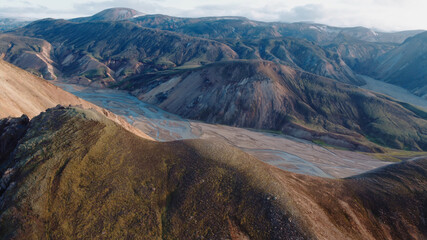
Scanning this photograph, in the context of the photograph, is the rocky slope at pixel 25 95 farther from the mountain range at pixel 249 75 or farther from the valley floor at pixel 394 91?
the valley floor at pixel 394 91

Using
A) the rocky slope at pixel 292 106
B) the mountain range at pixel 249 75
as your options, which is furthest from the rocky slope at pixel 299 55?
the rocky slope at pixel 292 106

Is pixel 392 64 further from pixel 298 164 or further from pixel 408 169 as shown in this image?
pixel 408 169

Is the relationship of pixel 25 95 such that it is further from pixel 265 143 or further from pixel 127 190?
pixel 265 143

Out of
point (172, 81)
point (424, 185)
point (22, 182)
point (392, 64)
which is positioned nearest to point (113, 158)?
point (22, 182)

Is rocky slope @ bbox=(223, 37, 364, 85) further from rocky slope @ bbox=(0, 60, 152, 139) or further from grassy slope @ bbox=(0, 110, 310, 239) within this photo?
grassy slope @ bbox=(0, 110, 310, 239)

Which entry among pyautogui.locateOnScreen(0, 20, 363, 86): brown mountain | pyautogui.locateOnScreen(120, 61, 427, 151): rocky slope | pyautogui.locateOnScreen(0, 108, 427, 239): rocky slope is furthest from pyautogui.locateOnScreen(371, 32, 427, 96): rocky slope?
pyautogui.locateOnScreen(0, 108, 427, 239): rocky slope

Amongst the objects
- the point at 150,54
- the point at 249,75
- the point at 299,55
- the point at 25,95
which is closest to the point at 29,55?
the point at 150,54
